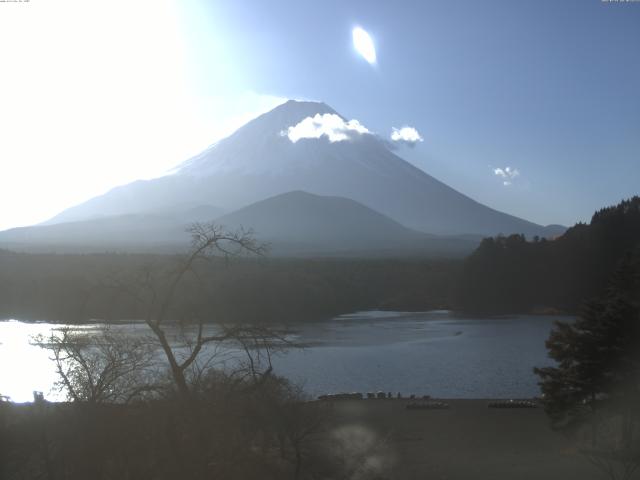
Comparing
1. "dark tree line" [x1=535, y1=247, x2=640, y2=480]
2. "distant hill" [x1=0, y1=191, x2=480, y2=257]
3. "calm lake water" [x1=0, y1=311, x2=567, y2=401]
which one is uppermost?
"distant hill" [x1=0, y1=191, x2=480, y2=257]

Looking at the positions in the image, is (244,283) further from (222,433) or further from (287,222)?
(287,222)

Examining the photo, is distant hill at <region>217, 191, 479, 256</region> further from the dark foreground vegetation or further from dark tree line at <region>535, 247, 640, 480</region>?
dark tree line at <region>535, 247, 640, 480</region>

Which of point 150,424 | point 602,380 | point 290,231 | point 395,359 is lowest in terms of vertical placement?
point 395,359

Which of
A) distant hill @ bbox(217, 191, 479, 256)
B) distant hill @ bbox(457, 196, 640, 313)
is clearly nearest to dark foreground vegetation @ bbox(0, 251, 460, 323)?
distant hill @ bbox(457, 196, 640, 313)

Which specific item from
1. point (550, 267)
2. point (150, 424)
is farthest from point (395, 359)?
point (550, 267)

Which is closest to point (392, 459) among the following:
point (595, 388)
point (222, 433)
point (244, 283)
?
point (595, 388)

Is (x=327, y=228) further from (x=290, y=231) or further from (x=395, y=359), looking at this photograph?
(x=395, y=359)
